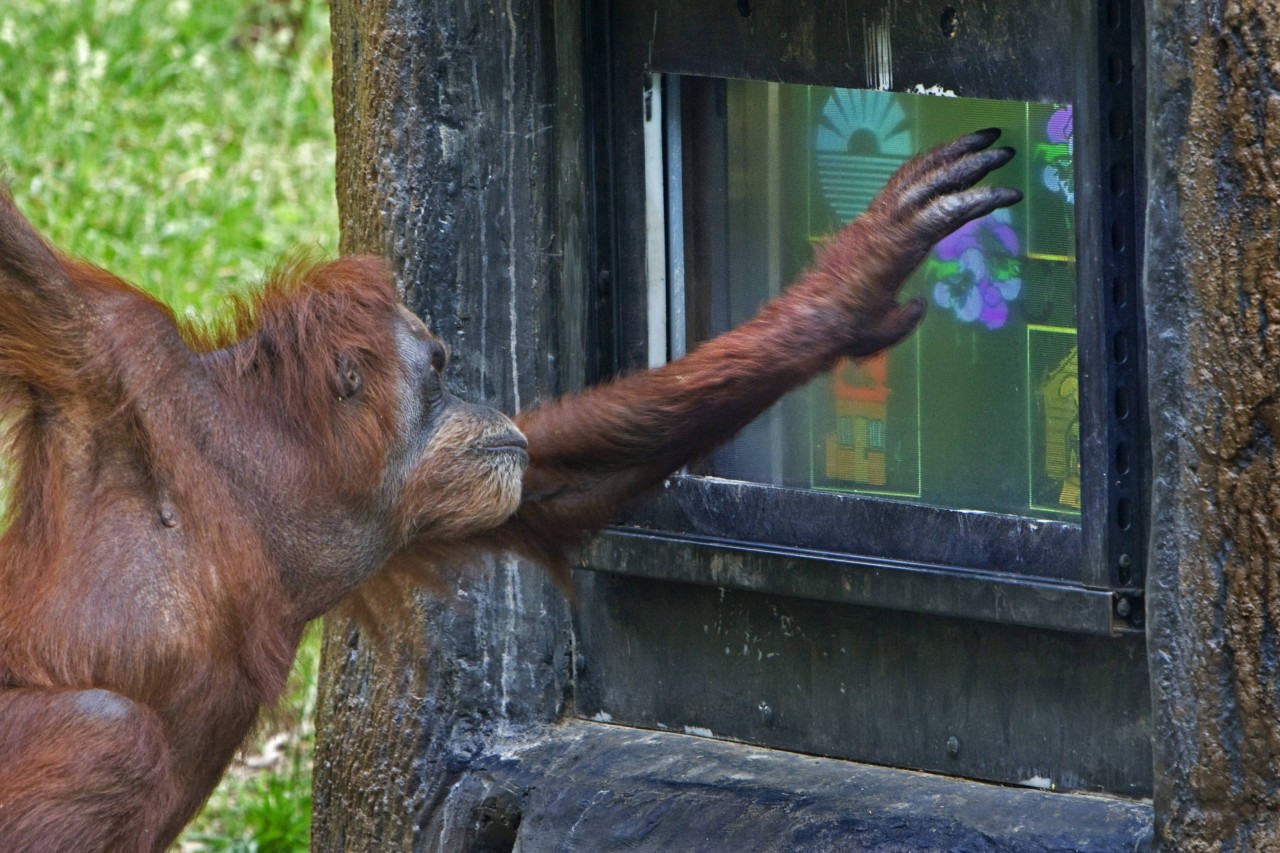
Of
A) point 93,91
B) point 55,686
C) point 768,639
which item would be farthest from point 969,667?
point 93,91

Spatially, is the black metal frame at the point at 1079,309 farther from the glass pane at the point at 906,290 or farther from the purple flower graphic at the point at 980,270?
the purple flower graphic at the point at 980,270

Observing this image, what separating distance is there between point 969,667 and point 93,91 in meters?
6.10

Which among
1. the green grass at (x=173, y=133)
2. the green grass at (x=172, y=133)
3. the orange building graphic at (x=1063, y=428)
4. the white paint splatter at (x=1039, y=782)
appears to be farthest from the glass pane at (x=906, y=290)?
the green grass at (x=172, y=133)

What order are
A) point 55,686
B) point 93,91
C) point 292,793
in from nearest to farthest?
point 55,686
point 292,793
point 93,91

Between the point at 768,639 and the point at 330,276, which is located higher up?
the point at 330,276

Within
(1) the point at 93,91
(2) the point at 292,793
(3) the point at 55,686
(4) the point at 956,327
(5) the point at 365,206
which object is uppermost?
(1) the point at 93,91

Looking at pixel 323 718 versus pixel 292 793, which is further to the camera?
pixel 292 793

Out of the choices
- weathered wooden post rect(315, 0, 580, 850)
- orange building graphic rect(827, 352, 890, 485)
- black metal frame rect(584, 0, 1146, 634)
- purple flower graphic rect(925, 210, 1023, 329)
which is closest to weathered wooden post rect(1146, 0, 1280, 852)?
black metal frame rect(584, 0, 1146, 634)

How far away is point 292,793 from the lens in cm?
435

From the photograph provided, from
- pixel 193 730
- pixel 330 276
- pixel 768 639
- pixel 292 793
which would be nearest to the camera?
pixel 193 730

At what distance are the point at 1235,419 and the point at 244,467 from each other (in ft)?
4.44

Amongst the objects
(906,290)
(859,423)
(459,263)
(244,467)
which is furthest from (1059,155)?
(244,467)

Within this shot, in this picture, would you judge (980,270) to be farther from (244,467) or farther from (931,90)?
(244,467)

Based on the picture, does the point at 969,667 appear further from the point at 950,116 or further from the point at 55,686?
the point at 55,686
